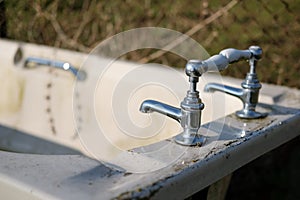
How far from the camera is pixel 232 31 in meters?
2.03

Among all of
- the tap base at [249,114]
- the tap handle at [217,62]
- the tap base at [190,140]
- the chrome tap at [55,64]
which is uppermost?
the tap handle at [217,62]

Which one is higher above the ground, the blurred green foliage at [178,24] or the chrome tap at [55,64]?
the blurred green foliage at [178,24]

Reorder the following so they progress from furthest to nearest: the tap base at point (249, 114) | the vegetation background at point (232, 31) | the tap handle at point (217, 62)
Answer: the vegetation background at point (232, 31), the tap base at point (249, 114), the tap handle at point (217, 62)

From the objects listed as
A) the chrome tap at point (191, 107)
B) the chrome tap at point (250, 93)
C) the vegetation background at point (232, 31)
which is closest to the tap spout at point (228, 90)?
the chrome tap at point (250, 93)

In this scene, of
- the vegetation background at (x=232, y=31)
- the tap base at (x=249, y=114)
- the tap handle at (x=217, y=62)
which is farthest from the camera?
the vegetation background at (x=232, y=31)

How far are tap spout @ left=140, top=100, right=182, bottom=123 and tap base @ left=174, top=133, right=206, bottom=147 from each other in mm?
39

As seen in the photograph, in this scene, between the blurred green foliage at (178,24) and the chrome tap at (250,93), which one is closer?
the chrome tap at (250,93)

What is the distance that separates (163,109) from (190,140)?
0.09m

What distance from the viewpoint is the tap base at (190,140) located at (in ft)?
3.33

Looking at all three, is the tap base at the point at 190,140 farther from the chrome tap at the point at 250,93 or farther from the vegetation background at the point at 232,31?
the vegetation background at the point at 232,31

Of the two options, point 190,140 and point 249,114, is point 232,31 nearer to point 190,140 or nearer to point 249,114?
point 249,114

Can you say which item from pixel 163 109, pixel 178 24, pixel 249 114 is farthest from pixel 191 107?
pixel 178 24

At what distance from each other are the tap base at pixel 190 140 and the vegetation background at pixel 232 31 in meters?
0.88

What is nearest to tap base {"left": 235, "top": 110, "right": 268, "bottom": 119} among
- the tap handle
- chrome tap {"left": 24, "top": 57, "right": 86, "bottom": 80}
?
the tap handle
